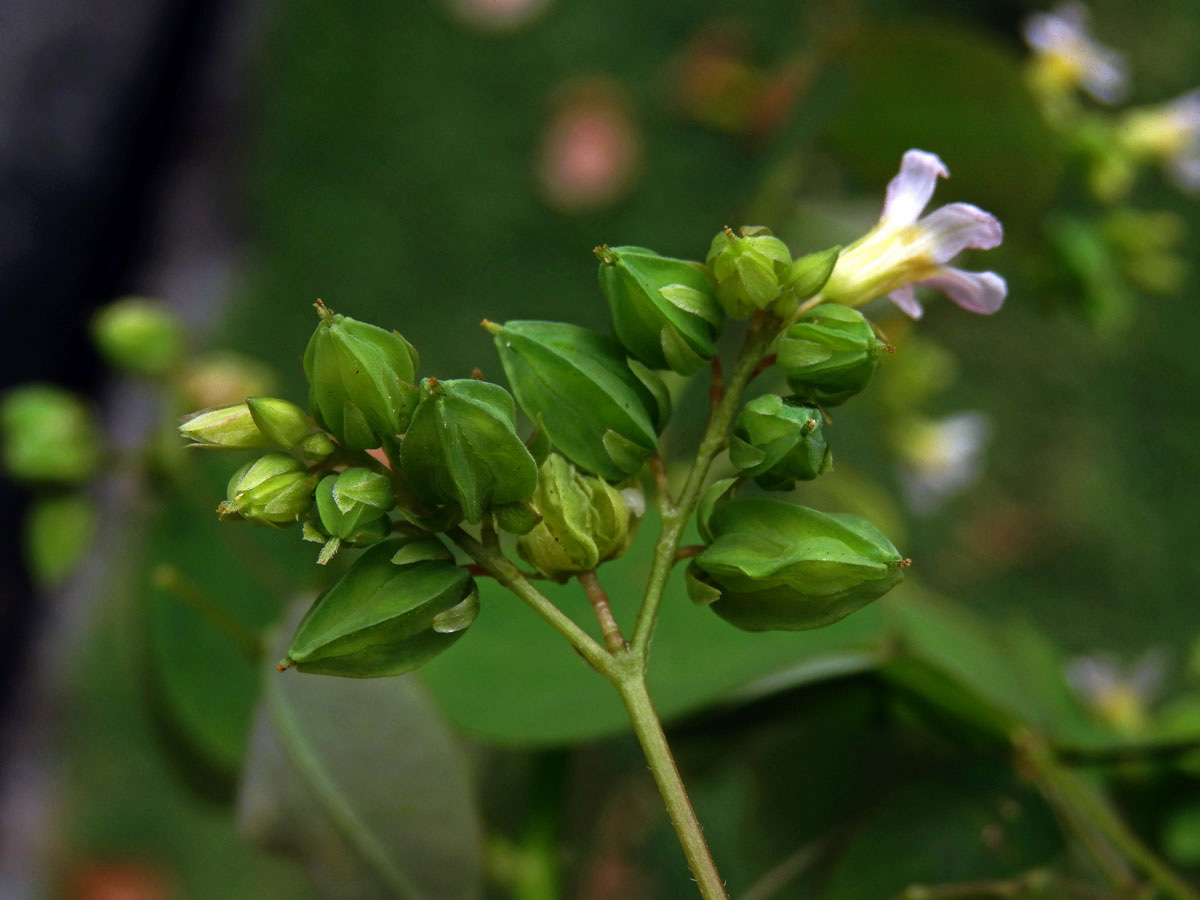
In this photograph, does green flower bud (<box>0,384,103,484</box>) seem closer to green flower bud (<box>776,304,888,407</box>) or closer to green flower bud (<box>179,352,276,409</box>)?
green flower bud (<box>179,352,276,409</box>)

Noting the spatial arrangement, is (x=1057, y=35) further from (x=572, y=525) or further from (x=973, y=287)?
(x=572, y=525)

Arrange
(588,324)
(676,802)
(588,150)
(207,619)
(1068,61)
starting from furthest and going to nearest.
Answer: (588,150), (588,324), (1068,61), (207,619), (676,802)

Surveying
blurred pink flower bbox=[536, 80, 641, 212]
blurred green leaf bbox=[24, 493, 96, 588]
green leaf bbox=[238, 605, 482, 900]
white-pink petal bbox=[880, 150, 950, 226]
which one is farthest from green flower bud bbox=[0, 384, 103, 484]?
blurred pink flower bbox=[536, 80, 641, 212]

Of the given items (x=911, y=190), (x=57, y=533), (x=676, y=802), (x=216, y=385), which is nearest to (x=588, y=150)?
(x=216, y=385)

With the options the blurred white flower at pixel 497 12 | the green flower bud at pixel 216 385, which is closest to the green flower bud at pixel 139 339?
the green flower bud at pixel 216 385

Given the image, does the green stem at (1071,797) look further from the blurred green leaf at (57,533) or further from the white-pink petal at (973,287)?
the blurred green leaf at (57,533)

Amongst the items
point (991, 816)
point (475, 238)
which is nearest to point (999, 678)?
point (991, 816)
